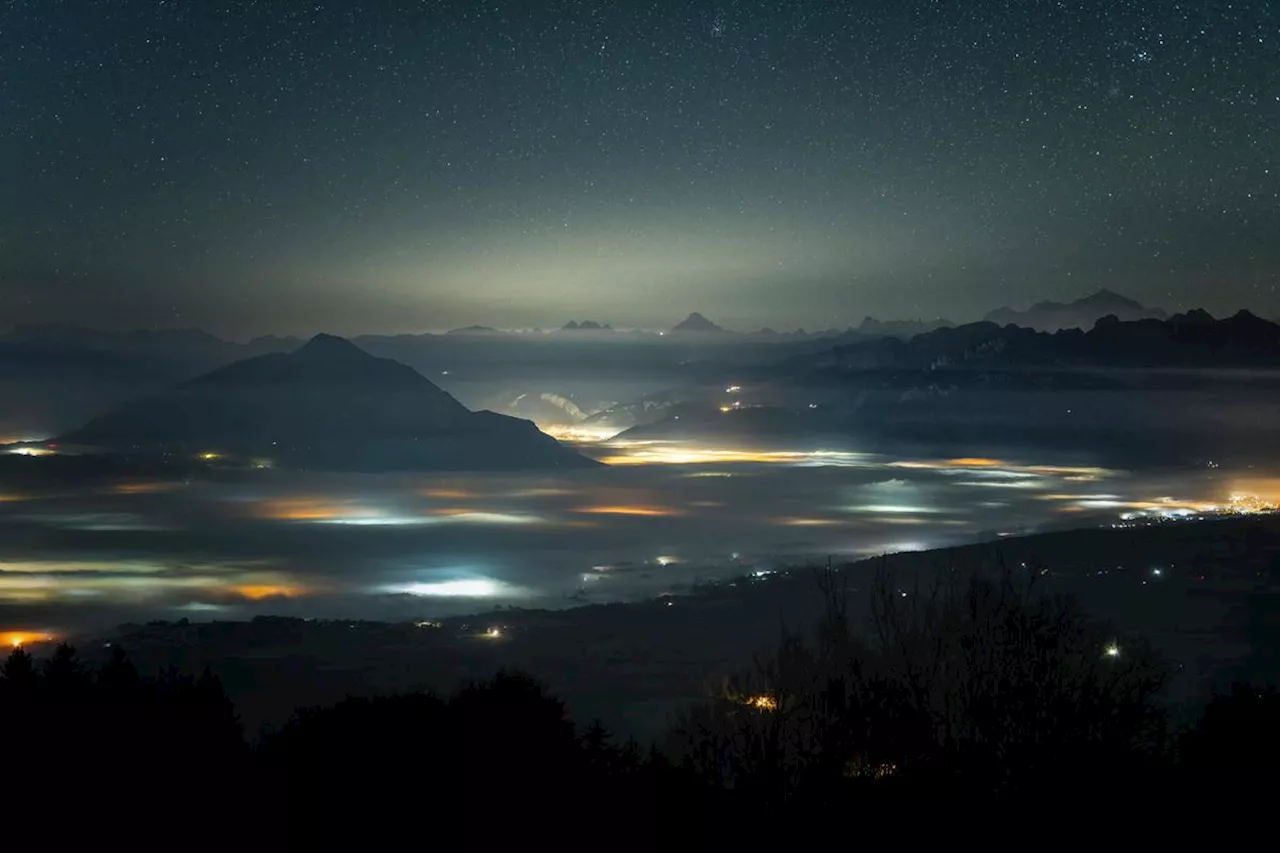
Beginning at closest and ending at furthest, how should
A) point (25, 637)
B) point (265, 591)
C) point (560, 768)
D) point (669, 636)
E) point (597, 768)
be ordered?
Answer: point (560, 768) < point (597, 768) < point (669, 636) < point (25, 637) < point (265, 591)

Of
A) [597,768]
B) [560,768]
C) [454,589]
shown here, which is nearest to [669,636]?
[454,589]

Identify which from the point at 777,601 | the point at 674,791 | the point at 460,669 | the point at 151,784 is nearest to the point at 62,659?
the point at 151,784

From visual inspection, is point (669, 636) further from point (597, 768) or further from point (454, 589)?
point (597, 768)

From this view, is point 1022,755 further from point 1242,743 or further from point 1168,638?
point 1168,638

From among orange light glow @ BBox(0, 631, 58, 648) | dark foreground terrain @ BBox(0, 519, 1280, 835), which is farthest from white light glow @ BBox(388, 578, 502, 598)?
dark foreground terrain @ BBox(0, 519, 1280, 835)

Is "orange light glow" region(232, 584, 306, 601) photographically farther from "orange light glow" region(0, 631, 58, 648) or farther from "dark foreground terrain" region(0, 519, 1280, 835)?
"dark foreground terrain" region(0, 519, 1280, 835)

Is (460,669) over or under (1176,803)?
under

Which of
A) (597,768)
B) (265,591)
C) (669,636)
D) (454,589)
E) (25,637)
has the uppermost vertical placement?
(597,768)

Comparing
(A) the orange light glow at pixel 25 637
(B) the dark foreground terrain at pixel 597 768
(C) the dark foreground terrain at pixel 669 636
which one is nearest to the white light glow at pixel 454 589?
(C) the dark foreground terrain at pixel 669 636
